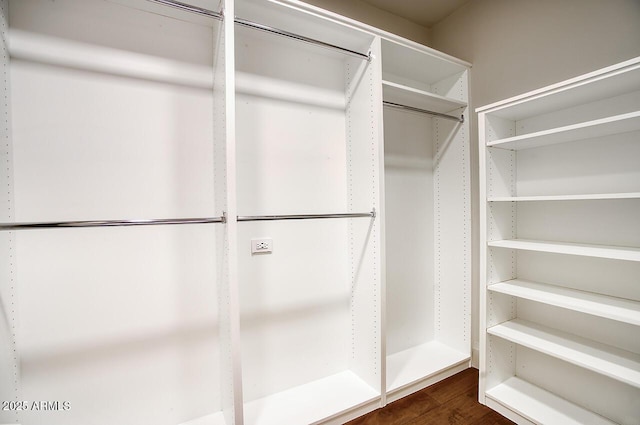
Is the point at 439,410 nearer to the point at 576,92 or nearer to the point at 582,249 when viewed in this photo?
the point at 582,249

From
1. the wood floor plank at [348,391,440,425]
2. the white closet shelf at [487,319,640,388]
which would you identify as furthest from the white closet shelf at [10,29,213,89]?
the white closet shelf at [487,319,640,388]

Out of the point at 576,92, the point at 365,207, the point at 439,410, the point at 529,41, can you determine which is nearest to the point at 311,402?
the point at 439,410

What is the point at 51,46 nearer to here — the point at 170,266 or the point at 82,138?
the point at 82,138

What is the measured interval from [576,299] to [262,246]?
1.71m

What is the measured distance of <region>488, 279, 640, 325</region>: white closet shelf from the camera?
124cm

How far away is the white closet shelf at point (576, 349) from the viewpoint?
1250 millimetres

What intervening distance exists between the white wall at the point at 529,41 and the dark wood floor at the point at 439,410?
46 centimetres

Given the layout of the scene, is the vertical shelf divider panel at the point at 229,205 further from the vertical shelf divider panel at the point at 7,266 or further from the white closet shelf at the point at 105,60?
the vertical shelf divider panel at the point at 7,266

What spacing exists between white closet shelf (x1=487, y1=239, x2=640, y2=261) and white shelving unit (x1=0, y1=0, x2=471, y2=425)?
52cm

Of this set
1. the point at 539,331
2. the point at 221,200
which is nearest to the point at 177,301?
the point at 221,200

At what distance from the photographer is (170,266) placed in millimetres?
1439

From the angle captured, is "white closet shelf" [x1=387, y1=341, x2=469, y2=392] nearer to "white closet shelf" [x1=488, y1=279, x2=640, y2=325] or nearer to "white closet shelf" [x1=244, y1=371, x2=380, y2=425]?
"white closet shelf" [x1=244, y1=371, x2=380, y2=425]

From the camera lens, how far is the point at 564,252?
135 centimetres

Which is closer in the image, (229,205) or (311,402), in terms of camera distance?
(229,205)
